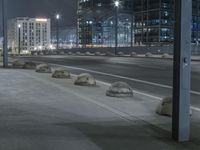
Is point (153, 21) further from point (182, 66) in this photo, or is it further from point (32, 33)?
point (182, 66)

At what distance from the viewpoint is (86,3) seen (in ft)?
394

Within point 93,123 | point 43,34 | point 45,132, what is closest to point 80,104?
point 93,123

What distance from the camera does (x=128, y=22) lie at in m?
108

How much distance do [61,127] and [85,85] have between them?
7674mm

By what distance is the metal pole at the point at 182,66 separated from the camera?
23.7ft

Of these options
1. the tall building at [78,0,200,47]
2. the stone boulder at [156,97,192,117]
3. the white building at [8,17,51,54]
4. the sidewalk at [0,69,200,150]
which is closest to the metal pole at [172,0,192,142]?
the sidewalk at [0,69,200,150]

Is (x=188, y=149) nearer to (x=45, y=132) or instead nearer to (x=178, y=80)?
(x=178, y=80)

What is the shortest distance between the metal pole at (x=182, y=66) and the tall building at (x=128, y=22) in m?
93.9

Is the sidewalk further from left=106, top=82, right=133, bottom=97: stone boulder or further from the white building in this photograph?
the white building

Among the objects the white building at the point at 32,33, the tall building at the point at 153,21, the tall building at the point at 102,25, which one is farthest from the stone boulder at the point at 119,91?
the white building at the point at 32,33

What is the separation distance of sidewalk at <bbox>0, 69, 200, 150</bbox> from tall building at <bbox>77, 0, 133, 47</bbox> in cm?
8938

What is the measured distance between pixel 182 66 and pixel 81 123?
96.8 inches

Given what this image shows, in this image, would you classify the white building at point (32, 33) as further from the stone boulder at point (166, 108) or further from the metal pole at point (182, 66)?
the metal pole at point (182, 66)

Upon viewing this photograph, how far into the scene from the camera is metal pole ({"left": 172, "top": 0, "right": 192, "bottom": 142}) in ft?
23.7
